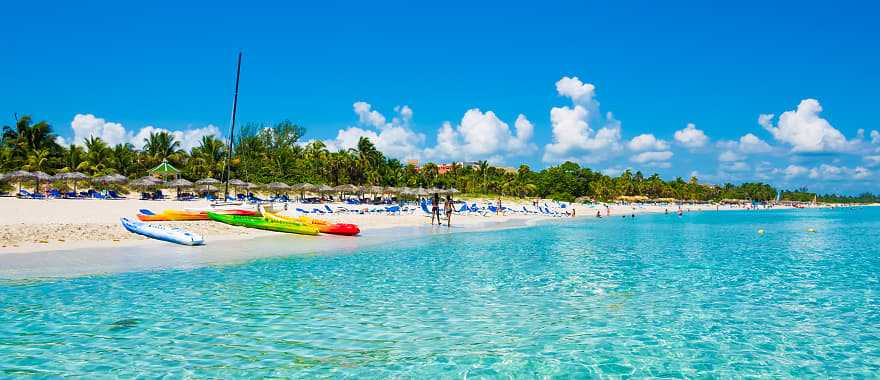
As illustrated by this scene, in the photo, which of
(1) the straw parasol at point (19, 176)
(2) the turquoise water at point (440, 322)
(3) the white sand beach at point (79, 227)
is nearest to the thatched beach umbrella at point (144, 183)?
(1) the straw parasol at point (19, 176)

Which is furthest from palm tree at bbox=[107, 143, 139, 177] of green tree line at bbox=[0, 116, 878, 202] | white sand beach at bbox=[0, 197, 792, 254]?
white sand beach at bbox=[0, 197, 792, 254]

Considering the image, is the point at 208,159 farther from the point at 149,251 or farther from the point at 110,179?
the point at 149,251

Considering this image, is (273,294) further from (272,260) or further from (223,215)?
(223,215)

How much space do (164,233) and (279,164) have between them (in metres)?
47.2

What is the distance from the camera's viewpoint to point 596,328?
8.11 m

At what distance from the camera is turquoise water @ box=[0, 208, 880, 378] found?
632cm

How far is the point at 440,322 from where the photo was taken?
8336 mm

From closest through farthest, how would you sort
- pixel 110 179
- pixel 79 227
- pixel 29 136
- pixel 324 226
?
pixel 79 227 < pixel 324 226 < pixel 110 179 < pixel 29 136

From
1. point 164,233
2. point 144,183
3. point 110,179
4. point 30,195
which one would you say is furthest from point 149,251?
point 30,195

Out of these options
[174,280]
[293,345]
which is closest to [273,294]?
[174,280]

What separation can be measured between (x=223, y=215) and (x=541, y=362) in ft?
63.0

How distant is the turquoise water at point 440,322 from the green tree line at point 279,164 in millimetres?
44194

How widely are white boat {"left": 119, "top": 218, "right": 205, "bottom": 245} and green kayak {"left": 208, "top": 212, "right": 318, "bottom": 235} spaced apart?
177 inches

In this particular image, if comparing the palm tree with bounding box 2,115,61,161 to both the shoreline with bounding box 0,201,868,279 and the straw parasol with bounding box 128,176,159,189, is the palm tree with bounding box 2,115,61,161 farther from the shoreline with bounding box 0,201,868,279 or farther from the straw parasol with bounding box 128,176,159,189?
the shoreline with bounding box 0,201,868,279
